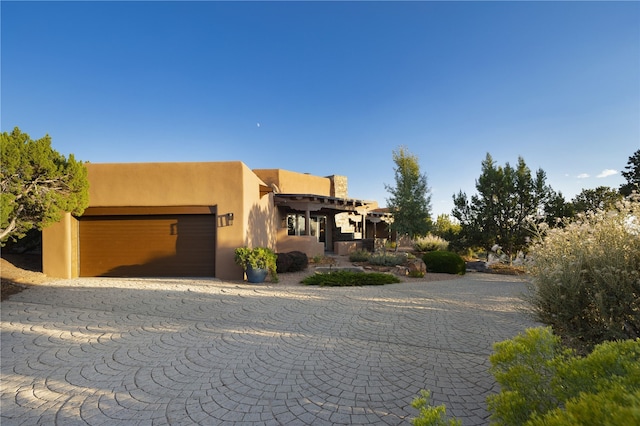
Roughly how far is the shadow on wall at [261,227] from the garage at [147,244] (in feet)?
5.21

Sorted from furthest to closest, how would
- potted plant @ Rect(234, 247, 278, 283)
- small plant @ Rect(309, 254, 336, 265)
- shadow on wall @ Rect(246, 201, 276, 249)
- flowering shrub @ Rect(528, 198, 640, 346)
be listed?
small plant @ Rect(309, 254, 336, 265)
shadow on wall @ Rect(246, 201, 276, 249)
potted plant @ Rect(234, 247, 278, 283)
flowering shrub @ Rect(528, 198, 640, 346)

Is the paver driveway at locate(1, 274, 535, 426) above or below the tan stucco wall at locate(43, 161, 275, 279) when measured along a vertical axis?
below

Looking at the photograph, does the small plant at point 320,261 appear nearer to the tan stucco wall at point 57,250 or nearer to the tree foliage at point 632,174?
the tan stucco wall at point 57,250

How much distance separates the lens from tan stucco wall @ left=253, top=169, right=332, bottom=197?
19.4m

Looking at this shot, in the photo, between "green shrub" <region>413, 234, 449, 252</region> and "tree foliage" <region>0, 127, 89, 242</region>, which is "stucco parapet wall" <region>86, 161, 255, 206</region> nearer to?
"tree foliage" <region>0, 127, 89, 242</region>

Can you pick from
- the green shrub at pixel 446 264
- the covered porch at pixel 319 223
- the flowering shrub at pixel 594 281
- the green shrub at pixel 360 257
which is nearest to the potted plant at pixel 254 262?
the green shrub at pixel 360 257

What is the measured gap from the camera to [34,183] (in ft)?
25.8

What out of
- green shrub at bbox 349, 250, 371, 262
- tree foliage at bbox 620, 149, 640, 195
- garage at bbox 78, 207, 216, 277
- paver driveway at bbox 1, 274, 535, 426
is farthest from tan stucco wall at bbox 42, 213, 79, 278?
tree foliage at bbox 620, 149, 640, 195

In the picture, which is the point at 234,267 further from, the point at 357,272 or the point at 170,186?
the point at 357,272

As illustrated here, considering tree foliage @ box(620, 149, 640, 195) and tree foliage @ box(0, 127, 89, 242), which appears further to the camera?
tree foliage @ box(620, 149, 640, 195)

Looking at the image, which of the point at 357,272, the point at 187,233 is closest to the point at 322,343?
the point at 357,272

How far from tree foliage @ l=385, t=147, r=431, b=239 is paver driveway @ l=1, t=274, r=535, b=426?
32.6 feet

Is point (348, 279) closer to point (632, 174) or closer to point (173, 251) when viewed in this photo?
point (173, 251)

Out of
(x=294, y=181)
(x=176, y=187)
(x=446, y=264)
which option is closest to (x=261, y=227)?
(x=176, y=187)
